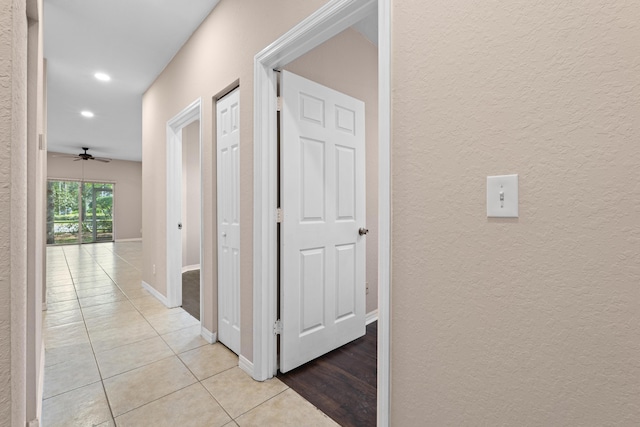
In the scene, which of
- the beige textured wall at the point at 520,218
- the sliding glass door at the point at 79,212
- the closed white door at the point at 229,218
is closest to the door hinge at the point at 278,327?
the closed white door at the point at 229,218

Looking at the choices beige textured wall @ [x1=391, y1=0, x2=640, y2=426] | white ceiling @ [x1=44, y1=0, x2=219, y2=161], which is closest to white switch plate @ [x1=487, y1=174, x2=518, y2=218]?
beige textured wall @ [x1=391, y1=0, x2=640, y2=426]

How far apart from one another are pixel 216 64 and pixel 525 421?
276 centimetres

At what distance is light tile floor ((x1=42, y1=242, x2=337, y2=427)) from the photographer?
1.52 m

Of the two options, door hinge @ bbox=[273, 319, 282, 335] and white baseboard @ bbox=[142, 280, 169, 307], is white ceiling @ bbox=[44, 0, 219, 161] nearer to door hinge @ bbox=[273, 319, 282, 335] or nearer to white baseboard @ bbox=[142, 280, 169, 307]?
door hinge @ bbox=[273, 319, 282, 335]

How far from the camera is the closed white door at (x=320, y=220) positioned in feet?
6.22

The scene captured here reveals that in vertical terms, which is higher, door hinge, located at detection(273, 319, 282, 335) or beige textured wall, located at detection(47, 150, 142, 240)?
beige textured wall, located at detection(47, 150, 142, 240)

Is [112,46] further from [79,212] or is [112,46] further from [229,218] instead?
[79,212]

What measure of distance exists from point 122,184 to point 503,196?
11.3m

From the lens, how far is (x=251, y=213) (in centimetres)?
191

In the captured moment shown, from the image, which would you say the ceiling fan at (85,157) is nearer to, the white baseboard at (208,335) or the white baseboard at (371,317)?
the white baseboard at (208,335)

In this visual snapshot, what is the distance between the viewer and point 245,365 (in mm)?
1949

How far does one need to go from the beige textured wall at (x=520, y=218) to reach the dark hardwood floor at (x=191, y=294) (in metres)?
2.66

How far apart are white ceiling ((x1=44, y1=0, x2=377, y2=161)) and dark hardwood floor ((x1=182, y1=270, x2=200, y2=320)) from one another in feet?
9.09

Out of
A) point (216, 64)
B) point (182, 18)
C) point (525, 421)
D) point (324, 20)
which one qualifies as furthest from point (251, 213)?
point (182, 18)
